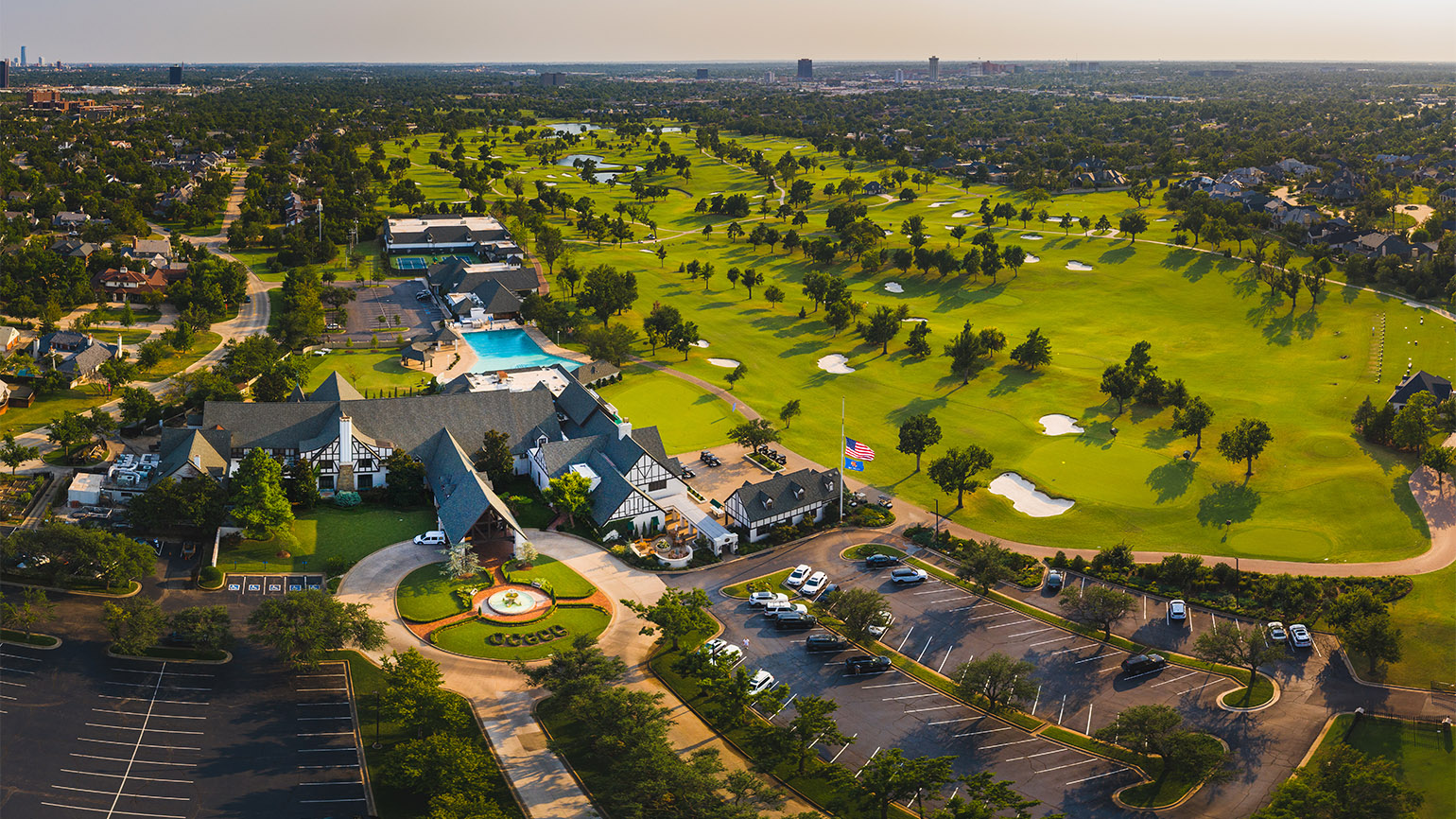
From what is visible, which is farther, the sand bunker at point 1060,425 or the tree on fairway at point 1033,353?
the tree on fairway at point 1033,353

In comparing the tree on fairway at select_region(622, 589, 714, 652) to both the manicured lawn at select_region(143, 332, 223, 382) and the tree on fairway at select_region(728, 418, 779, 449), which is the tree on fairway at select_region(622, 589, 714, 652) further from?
the manicured lawn at select_region(143, 332, 223, 382)

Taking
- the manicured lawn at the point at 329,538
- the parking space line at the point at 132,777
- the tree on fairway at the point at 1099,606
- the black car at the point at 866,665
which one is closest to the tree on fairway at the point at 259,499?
the manicured lawn at the point at 329,538

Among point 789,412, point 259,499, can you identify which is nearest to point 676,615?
point 259,499

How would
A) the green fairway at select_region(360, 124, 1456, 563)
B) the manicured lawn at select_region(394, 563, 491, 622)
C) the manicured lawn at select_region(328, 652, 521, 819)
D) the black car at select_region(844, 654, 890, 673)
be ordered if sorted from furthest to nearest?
the green fairway at select_region(360, 124, 1456, 563)
the manicured lawn at select_region(394, 563, 491, 622)
the black car at select_region(844, 654, 890, 673)
the manicured lawn at select_region(328, 652, 521, 819)

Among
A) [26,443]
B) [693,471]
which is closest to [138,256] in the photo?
[26,443]

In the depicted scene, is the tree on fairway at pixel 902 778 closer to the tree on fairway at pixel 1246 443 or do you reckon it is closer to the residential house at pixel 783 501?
the residential house at pixel 783 501

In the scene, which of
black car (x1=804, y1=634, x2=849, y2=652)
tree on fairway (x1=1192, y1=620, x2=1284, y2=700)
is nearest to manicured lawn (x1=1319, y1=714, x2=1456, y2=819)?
tree on fairway (x1=1192, y1=620, x2=1284, y2=700)

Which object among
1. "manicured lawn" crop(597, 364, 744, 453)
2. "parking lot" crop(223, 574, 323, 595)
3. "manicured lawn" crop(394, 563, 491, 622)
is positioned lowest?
"manicured lawn" crop(394, 563, 491, 622)
